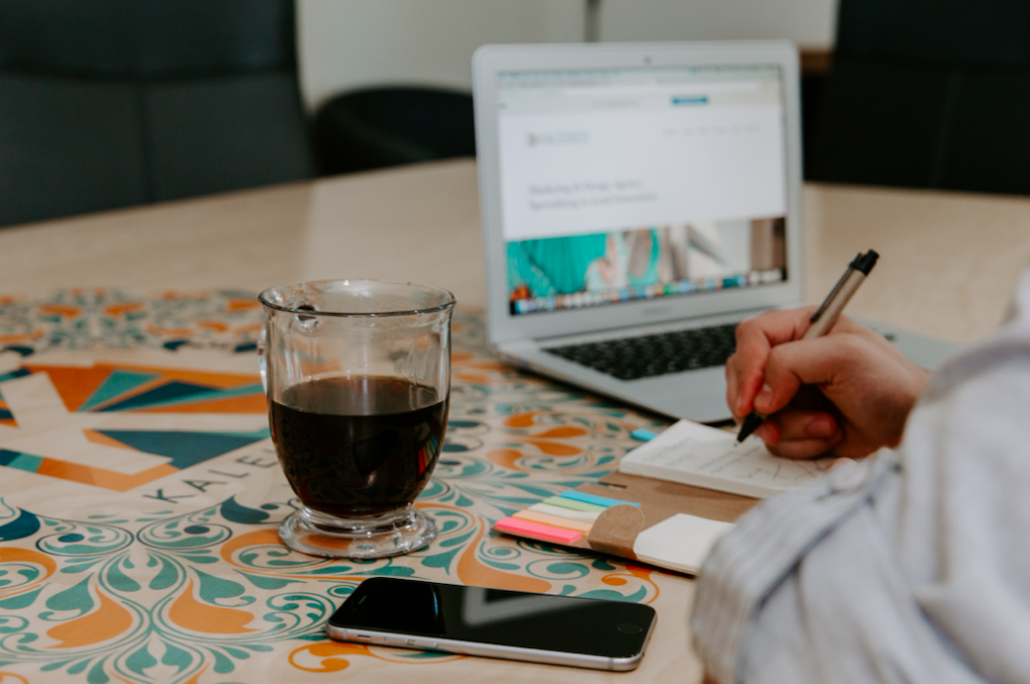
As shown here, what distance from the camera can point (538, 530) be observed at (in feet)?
1.61

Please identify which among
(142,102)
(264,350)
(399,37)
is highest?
(399,37)

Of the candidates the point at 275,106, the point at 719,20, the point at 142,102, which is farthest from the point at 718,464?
the point at 719,20

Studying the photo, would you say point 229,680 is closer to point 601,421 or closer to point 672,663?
point 672,663

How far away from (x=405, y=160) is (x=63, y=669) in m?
2.38

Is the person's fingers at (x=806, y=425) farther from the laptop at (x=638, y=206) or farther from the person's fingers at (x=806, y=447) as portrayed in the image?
the laptop at (x=638, y=206)

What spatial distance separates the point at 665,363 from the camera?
0.78m

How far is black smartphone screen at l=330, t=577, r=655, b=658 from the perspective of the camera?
1.26 ft

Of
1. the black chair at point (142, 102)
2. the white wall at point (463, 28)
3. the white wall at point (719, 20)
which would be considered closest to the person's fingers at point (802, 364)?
the black chair at point (142, 102)

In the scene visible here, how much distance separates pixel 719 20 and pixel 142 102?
8.00 ft

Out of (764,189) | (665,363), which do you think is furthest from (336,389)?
(764,189)

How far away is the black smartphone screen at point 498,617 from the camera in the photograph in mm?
383

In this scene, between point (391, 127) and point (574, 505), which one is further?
point (391, 127)

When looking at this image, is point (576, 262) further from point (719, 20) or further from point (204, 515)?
point (719, 20)

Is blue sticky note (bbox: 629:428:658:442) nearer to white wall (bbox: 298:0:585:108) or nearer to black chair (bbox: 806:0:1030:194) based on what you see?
black chair (bbox: 806:0:1030:194)
